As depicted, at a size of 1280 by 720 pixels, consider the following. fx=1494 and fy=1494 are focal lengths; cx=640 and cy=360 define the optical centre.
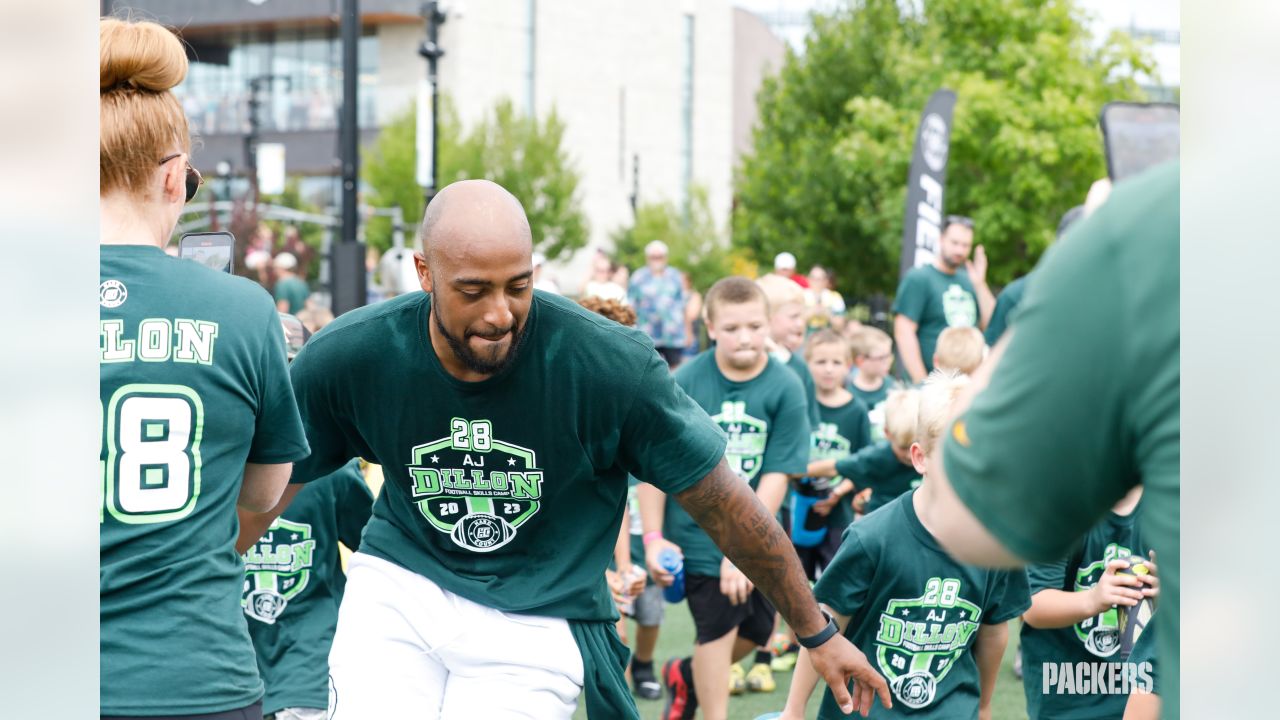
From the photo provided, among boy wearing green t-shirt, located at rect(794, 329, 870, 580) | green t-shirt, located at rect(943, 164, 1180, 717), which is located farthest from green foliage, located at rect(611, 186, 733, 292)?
green t-shirt, located at rect(943, 164, 1180, 717)

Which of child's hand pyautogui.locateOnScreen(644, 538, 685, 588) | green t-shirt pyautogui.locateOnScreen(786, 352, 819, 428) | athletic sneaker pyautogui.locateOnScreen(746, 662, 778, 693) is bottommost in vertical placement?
athletic sneaker pyautogui.locateOnScreen(746, 662, 778, 693)

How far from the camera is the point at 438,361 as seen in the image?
11.6 feet

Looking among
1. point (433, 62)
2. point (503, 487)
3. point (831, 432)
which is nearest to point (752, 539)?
point (503, 487)

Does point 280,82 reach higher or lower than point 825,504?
higher

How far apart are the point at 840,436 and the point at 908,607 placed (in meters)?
4.14

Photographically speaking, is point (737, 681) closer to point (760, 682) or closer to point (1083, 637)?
point (760, 682)

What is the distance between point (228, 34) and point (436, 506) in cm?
7179

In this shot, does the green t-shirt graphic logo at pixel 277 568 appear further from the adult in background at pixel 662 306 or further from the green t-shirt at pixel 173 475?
the adult in background at pixel 662 306

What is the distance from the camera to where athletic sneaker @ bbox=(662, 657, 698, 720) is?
685 centimetres

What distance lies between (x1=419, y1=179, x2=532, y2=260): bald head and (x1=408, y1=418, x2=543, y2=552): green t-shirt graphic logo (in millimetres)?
436

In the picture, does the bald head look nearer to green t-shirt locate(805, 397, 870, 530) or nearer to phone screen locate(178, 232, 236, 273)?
phone screen locate(178, 232, 236, 273)

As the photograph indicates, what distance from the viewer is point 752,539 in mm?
3617
